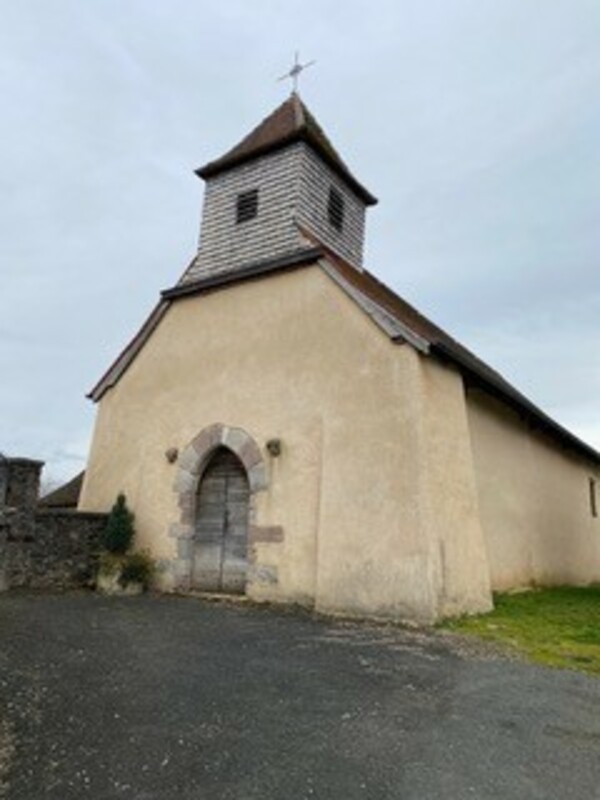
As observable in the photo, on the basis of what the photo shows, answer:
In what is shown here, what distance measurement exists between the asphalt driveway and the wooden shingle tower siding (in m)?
7.82

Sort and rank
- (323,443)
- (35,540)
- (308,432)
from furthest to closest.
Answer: (35,540)
(308,432)
(323,443)

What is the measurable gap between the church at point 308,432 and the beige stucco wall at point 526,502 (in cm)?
7

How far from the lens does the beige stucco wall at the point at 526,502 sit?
496 inches

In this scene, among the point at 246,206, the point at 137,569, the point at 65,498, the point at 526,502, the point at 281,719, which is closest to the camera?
the point at 281,719

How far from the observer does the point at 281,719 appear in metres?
4.68

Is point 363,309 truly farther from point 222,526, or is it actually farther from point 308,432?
point 222,526

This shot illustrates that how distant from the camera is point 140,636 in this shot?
759 cm

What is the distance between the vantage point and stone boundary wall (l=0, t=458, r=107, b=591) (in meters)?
11.3

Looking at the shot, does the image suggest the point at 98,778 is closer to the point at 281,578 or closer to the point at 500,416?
the point at 281,578

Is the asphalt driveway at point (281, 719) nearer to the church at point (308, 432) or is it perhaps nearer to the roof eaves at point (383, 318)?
the church at point (308, 432)

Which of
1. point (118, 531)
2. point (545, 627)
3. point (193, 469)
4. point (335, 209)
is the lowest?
point (545, 627)

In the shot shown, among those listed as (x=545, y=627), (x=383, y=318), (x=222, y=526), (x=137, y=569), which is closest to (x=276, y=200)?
(x=383, y=318)

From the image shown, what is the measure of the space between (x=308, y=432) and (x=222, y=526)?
251 centimetres

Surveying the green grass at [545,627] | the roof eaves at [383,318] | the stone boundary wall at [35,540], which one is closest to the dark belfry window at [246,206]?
the roof eaves at [383,318]
